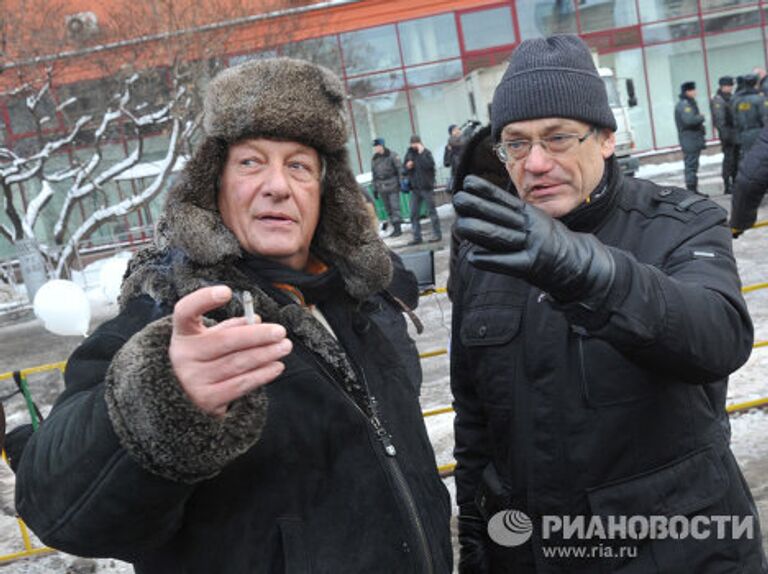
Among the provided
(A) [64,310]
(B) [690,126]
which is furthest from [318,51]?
(A) [64,310]

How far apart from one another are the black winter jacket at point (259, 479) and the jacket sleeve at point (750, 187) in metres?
3.64

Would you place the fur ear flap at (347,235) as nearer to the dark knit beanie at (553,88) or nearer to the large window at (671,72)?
the dark knit beanie at (553,88)

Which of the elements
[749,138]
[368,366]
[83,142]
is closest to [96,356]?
[368,366]

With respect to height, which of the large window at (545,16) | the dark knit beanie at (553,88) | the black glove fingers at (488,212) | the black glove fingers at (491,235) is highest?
Result: the large window at (545,16)

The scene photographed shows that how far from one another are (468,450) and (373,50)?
73.1 ft

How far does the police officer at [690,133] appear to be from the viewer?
1512 centimetres

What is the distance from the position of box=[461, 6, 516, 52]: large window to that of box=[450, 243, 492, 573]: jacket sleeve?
2229 cm

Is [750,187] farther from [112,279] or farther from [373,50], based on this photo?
[373,50]

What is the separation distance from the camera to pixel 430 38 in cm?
2369

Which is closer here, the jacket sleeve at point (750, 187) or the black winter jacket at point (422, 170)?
the jacket sleeve at point (750, 187)

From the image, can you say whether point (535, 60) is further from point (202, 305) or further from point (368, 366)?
point (202, 305)

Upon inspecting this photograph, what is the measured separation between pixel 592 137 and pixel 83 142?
19.3 metres

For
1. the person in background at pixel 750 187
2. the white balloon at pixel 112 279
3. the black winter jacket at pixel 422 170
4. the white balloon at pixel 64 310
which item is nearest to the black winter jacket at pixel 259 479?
the person in background at pixel 750 187

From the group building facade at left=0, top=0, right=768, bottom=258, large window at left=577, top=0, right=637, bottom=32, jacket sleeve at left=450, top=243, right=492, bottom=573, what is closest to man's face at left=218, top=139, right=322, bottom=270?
jacket sleeve at left=450, top=243, right=492, bottom=573
